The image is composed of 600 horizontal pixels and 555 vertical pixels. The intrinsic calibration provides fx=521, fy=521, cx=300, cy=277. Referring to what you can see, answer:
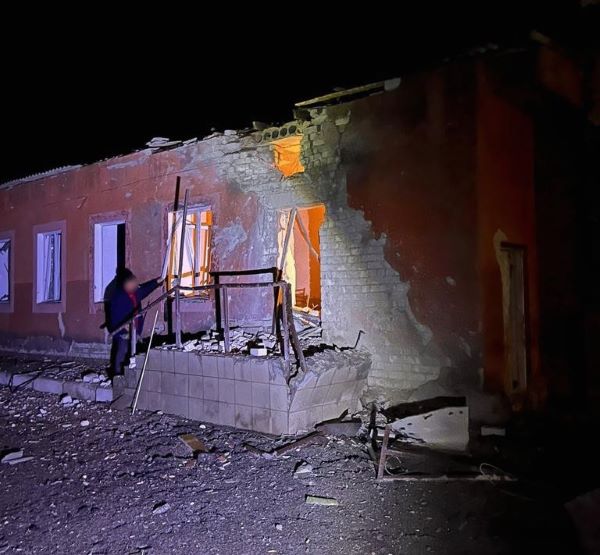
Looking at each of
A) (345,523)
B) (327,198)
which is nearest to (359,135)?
(327,198)

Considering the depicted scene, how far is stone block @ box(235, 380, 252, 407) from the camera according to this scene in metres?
5.71

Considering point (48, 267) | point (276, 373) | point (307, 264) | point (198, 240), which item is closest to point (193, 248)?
point (198, 240)

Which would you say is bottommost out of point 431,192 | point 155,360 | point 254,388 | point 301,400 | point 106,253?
point 301,400

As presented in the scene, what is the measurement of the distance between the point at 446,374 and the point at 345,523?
2.49m

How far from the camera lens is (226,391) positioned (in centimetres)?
592

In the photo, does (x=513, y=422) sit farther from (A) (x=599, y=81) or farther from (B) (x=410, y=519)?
(A) (x=599, y=81)

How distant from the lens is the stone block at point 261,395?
18.2 ft

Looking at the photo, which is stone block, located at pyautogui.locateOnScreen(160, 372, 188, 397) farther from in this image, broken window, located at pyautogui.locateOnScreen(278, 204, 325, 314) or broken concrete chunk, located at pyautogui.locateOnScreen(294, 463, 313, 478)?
broken window, located at pyautogui.locateOnScreen(278, 204, 325, 314)

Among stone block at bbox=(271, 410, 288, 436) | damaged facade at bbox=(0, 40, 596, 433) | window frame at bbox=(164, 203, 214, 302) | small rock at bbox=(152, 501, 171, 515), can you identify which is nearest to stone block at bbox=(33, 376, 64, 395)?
damaged facade at bbox=(0, 40, 596, 433)

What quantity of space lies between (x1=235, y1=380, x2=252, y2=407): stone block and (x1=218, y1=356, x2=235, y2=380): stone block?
126mm

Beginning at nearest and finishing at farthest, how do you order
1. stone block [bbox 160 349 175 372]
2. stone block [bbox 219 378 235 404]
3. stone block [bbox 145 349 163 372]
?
1. stone block [bbox 219 378 235 404]
2. stone block [bbox 160 349 175 372]
3. stone block [bbox 145 349 163 372]

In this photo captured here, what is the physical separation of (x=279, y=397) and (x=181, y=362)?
1.58m

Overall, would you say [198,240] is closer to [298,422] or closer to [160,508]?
[298,422]

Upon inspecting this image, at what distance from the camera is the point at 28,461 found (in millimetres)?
5215
